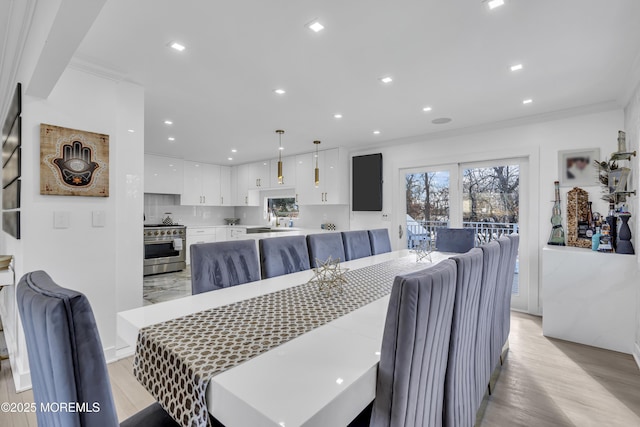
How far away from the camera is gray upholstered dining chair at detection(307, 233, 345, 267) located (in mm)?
2691

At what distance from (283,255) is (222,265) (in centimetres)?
55

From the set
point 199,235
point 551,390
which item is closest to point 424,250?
point 551,390

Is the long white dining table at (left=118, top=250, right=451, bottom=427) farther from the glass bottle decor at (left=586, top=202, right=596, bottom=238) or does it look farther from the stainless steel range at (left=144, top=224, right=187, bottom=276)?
the stainless steel range at (left=144, top=224, right=187, bottom=276)

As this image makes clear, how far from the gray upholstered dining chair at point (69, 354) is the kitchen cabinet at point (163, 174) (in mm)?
5806

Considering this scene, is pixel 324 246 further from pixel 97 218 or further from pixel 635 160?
pixel 635 160

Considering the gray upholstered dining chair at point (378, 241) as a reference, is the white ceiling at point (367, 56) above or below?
above

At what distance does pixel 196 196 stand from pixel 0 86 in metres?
3.98

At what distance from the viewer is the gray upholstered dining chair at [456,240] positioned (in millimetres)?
3525

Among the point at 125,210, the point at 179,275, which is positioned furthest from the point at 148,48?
the point at 179,275

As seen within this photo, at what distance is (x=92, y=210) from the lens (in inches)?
94.8

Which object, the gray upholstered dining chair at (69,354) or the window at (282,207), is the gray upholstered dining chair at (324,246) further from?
the window at (282,207)

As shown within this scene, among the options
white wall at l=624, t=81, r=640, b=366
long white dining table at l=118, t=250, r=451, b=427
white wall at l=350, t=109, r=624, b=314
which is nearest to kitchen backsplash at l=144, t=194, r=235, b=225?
white wall at l=350, t=109, r=624, b=314

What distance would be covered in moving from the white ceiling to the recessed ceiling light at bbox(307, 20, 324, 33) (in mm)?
35

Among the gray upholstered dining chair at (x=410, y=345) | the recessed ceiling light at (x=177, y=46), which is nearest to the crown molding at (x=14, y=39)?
the recessed ceiling light at (x=177, y=46)
